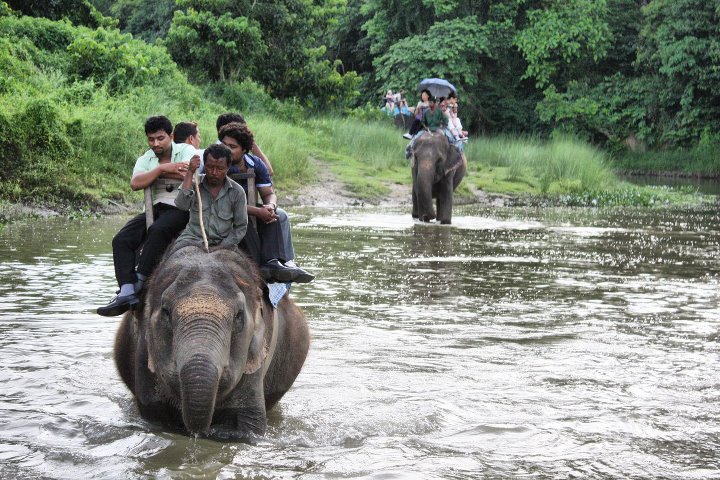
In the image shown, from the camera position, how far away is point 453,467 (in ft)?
18.4

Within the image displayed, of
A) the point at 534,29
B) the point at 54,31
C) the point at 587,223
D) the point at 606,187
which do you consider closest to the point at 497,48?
the point at 534,29

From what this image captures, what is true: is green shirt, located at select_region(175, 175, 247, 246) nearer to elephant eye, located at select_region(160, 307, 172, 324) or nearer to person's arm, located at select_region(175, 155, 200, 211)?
person's arm, located at select_region(175, 155, 200, 211)

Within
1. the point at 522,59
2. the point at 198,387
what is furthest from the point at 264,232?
the point at 522,59

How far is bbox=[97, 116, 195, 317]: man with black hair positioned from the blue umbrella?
15516 millimetres

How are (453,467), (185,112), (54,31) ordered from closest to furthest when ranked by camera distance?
(453,467)
(185,112)
(54,31)

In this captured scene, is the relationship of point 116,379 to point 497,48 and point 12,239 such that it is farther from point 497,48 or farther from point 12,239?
point 497,48

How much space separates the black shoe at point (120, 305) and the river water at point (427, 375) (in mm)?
637

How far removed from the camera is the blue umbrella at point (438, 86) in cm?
2222

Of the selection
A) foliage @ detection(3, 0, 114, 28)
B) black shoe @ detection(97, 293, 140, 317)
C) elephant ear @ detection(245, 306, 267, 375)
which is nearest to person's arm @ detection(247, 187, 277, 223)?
elephant ear @ detection(245, 306, 267, 375)

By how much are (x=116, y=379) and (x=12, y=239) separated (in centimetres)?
759

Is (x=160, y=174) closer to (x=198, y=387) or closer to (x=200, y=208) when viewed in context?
(x=200, y=208)

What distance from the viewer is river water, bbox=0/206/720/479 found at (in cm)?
569

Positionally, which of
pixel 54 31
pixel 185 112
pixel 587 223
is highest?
pixel 54 31

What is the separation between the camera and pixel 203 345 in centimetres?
504
